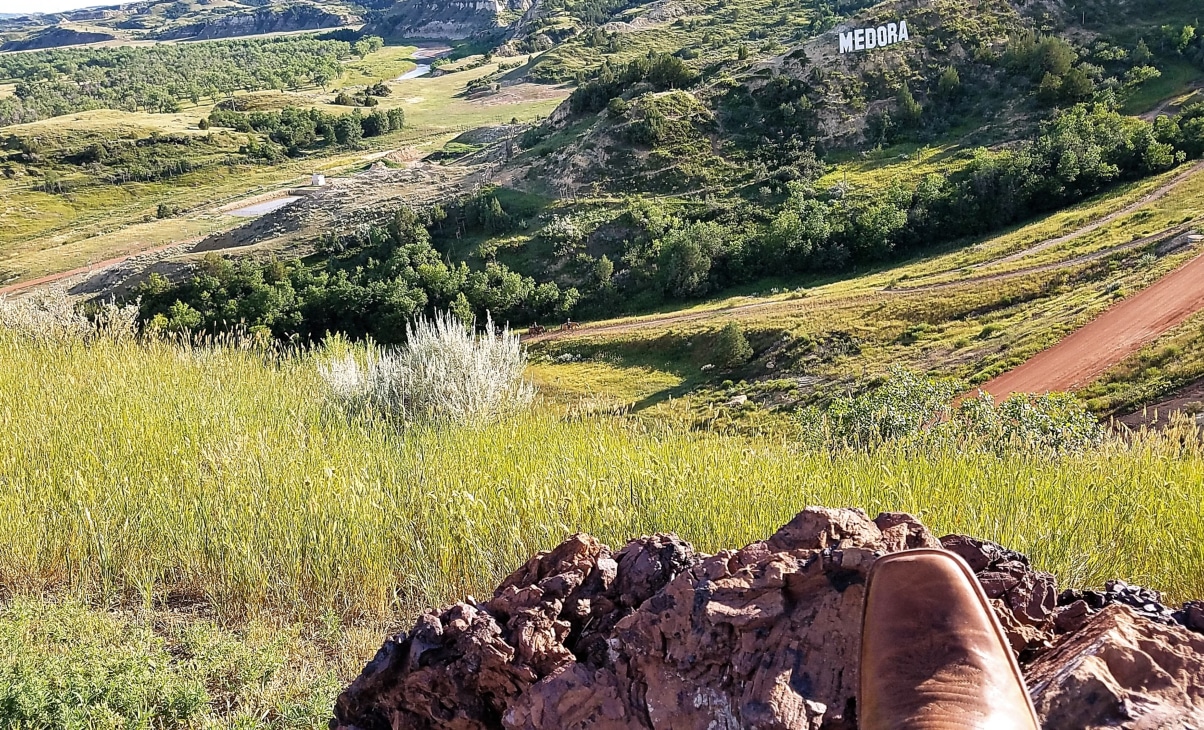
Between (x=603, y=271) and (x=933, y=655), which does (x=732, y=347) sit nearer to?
(x=603, y=271)

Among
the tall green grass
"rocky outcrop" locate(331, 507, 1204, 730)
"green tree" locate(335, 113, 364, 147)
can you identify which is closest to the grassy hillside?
the tall green grass

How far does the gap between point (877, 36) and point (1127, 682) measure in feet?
189

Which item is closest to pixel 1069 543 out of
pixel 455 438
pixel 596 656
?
pixel 596 656

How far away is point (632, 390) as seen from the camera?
2708 cm

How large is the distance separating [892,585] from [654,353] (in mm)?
28334

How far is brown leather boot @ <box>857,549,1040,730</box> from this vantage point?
5.04 feet

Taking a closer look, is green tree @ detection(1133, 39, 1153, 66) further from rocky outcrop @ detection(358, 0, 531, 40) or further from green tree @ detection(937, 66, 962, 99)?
rocky outcrop @ detection(358, 0, 531, 40)

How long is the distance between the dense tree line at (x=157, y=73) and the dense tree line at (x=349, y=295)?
7663cm

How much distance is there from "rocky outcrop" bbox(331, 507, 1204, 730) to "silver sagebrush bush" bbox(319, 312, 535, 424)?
3.80 m

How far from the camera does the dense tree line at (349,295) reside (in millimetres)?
35375

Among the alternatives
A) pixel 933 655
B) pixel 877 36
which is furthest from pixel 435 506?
pixel 877 36

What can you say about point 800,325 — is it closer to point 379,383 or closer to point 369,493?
point 379,383

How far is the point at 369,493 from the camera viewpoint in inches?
153

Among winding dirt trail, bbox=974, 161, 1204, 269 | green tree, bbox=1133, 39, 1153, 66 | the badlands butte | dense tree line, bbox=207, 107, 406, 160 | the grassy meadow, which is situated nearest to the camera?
the badlands butte
